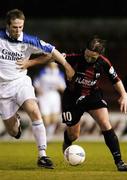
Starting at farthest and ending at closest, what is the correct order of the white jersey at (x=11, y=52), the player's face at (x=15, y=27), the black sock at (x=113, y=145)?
the white jersey at (x=11, y=52) < the black sock at (x=113, y=145) < the player's face at (x=15, y=27)

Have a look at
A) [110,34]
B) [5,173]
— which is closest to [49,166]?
[5,173]

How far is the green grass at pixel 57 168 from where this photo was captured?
30.8 feet

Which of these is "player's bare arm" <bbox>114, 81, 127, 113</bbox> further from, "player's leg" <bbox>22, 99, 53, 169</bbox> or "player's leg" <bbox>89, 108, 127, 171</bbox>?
"player's leg" <bbox>22, 99, 53, 169</bbox>

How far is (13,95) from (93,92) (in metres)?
1.12

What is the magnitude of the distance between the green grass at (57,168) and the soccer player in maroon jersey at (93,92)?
0.53m

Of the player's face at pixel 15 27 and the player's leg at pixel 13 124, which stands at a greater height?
the player's face at pixel 15 27

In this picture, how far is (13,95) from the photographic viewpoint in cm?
→ 1055

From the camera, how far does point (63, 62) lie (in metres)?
10.5

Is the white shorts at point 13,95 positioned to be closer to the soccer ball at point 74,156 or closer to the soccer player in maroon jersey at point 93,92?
the soccer player in maroon jersey at point 93,92

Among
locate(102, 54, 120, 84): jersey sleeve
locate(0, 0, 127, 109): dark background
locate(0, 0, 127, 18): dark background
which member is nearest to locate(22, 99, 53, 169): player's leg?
locate(102, 54, 120, 84): jersey sleeve

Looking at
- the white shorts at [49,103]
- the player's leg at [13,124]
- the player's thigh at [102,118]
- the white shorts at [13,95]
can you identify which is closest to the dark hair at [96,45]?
the player's thigh at [102,118]

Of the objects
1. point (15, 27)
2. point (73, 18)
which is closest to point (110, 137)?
point (15, 27)

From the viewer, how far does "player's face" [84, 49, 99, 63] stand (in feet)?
33.8

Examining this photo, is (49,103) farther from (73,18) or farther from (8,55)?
(73,18)
